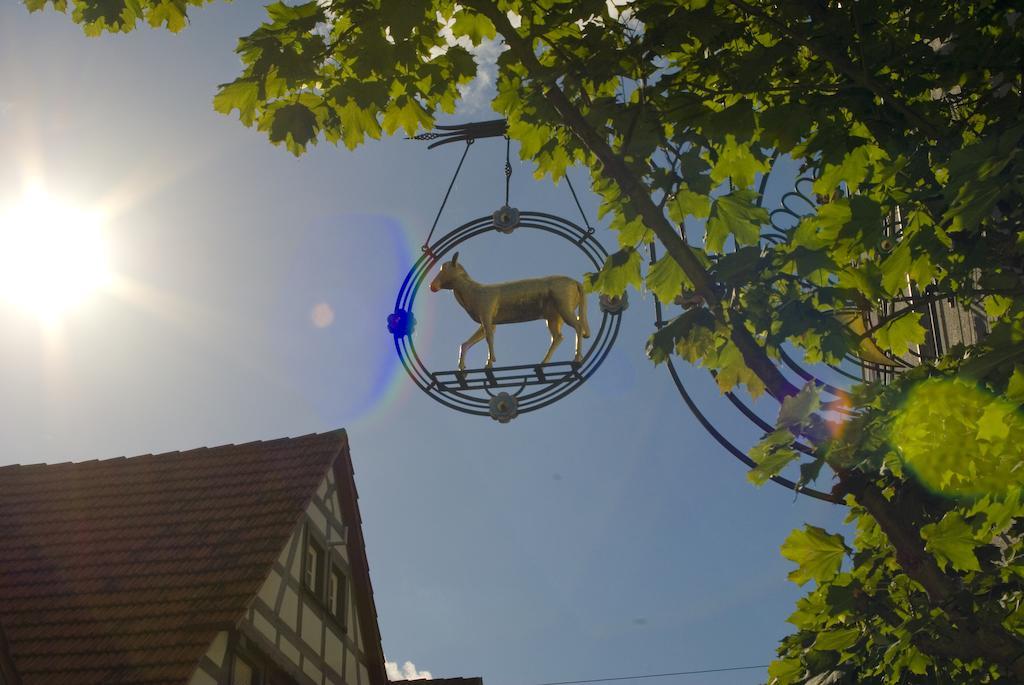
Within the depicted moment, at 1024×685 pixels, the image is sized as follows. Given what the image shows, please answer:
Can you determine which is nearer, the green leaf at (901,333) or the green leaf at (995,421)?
the green leaf at (995,421)

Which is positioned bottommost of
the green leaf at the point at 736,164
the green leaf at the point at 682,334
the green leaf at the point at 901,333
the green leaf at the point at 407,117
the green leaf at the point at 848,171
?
the green leaf at the point at 682,334

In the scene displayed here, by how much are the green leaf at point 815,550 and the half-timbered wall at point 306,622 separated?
678cm

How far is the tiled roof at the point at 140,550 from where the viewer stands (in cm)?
988

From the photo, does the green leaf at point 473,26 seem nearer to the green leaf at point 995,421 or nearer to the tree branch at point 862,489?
the tree branch at point 862,489

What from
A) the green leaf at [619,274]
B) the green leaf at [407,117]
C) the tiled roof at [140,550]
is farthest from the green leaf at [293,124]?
the tiled roof at [140,550]

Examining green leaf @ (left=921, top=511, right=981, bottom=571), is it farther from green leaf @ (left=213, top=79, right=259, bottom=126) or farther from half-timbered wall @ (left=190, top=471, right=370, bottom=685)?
half-timbered wall @ (left=190, top=471, right=370, bottom=685)

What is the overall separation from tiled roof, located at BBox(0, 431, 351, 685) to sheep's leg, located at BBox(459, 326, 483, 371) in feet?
13.4

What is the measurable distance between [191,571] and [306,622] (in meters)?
1.52

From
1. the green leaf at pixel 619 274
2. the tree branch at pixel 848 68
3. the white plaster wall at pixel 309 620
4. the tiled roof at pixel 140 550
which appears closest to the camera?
the tree branch at pixel 848 68

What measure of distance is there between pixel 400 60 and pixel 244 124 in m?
0.82

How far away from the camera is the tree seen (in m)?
3.85

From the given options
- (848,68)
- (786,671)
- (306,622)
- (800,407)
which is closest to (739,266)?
(800,407)

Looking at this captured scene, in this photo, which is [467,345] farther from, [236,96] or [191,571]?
[191,571]

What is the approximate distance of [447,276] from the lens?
780cm
